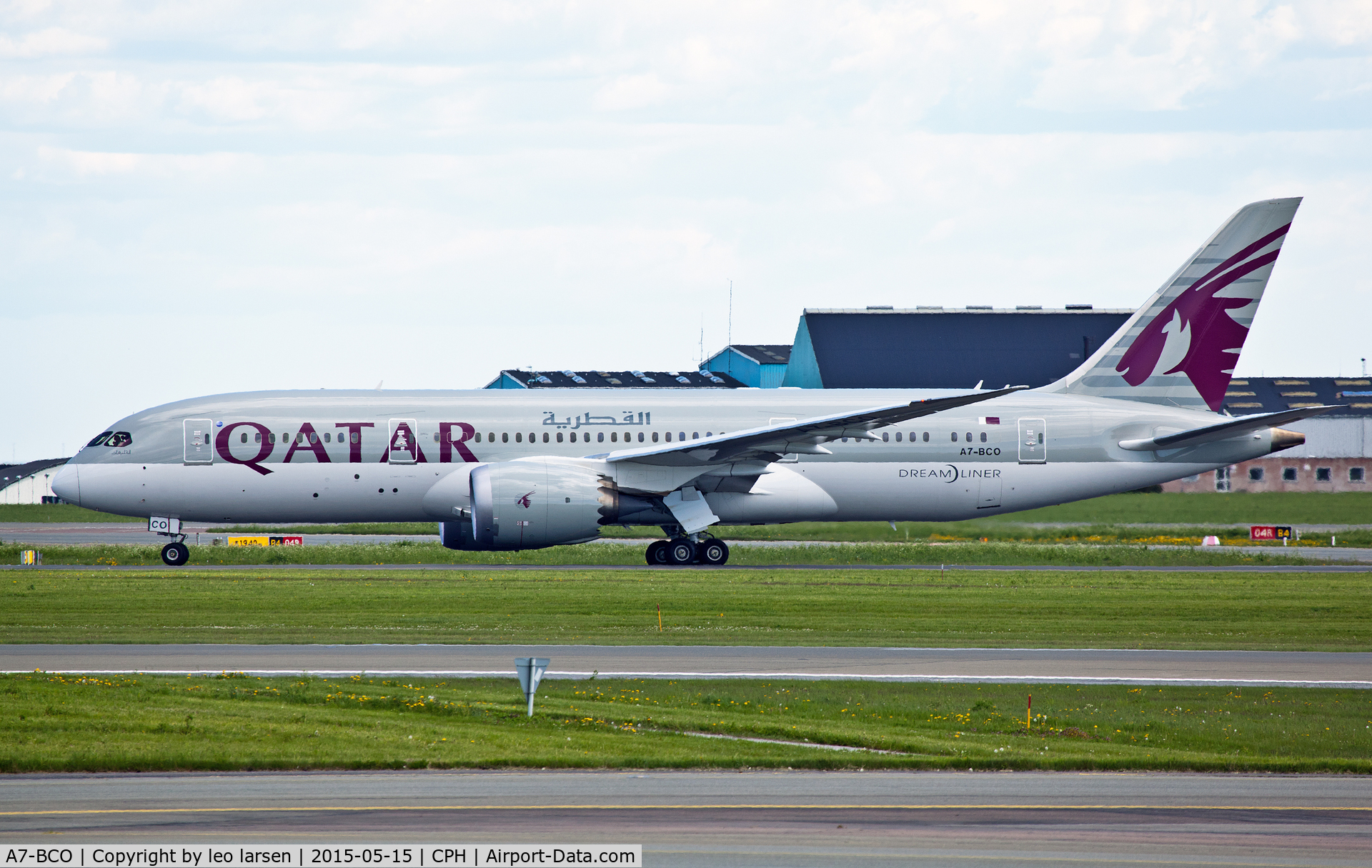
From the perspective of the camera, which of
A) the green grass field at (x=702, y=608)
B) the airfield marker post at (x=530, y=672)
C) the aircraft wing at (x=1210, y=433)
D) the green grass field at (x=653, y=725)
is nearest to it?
the green grass field at (x=653, y=725)

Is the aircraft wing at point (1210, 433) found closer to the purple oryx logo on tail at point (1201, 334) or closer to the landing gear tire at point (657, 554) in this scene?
the purple oryx logo on tail at point (1201, 334)

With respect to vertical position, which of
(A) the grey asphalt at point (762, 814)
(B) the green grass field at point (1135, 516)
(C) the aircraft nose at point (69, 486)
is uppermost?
(C) the aircraft nose at point (69, 486)

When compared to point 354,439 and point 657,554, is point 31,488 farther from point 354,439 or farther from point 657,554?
point 657,554

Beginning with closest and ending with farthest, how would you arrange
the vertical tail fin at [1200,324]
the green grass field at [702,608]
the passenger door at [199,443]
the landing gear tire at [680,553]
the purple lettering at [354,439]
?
the green grass field at [702,608] < the landing gear tire at [680,553] < the purple lettering at [354,439] < the passenger door at [199,443] < the vertical tail fin at [1200,324]

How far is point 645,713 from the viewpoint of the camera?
16094mm

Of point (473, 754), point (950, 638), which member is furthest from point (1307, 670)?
point (473, 754)

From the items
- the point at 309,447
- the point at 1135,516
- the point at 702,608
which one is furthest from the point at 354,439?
the point at 1135,516

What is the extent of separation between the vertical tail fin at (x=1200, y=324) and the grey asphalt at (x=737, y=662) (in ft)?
62.7

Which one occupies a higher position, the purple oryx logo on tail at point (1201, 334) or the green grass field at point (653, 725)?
the purple oryx logo on tail at point (1201, 334)

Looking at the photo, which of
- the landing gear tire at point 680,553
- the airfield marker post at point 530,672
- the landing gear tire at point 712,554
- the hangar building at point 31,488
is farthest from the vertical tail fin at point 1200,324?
the hangar building at point 31,488

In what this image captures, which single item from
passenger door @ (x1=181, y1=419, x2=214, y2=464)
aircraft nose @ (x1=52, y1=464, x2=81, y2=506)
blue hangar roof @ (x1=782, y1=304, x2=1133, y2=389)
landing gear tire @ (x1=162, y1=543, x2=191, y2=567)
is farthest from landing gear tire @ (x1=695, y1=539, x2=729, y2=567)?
blue hangar roof @ (x1=782, y1=304, x2=1133, y2=389)

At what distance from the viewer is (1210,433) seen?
38062mm

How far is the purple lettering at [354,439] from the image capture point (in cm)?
3741
